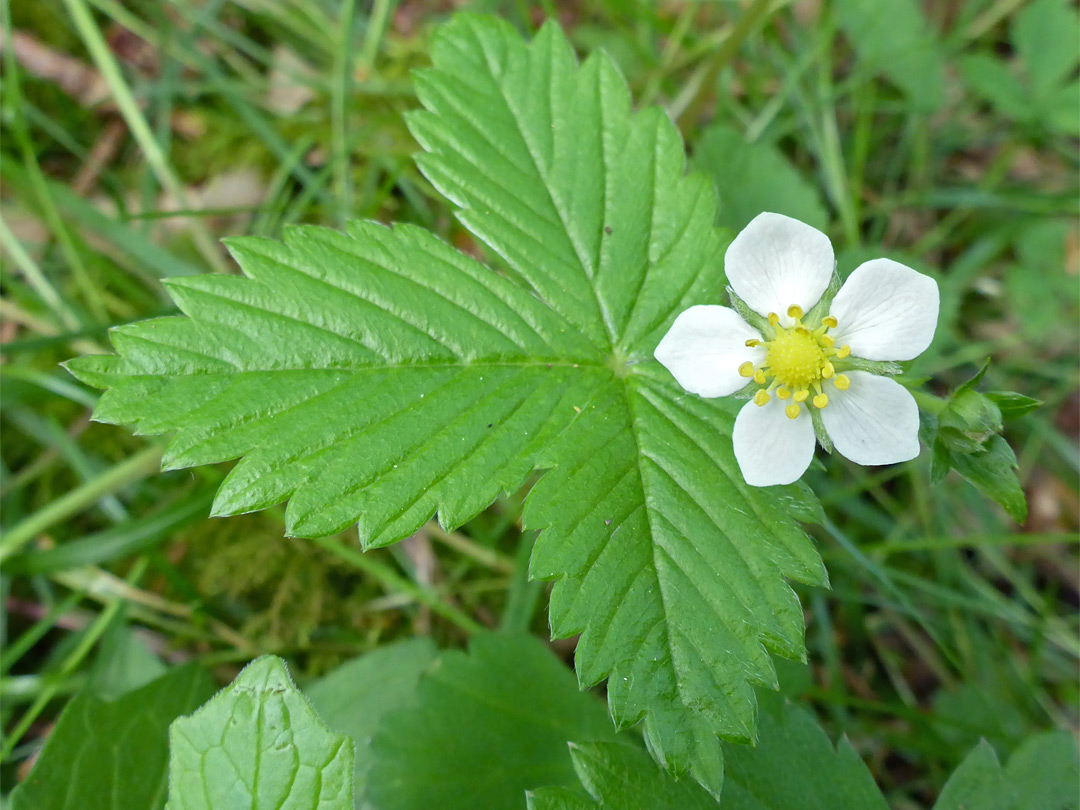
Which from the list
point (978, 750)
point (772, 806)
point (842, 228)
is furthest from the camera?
point (842, 228)

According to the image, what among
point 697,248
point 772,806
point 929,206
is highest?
point 697,248

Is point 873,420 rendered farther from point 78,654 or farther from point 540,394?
point 78,654

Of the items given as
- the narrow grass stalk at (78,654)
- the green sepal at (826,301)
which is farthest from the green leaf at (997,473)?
the narrow grass stalk at (78,654)

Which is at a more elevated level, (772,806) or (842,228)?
(842,228)

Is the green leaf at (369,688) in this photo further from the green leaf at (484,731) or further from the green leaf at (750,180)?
the green leaf at (750,180)

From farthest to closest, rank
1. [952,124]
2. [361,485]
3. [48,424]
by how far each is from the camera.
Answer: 1. [952,124]
2. [48,424]
3. [361,485]

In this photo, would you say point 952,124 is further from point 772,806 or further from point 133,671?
point 133,671

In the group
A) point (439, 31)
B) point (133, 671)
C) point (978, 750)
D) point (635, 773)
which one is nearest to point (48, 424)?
point (133, 671)
